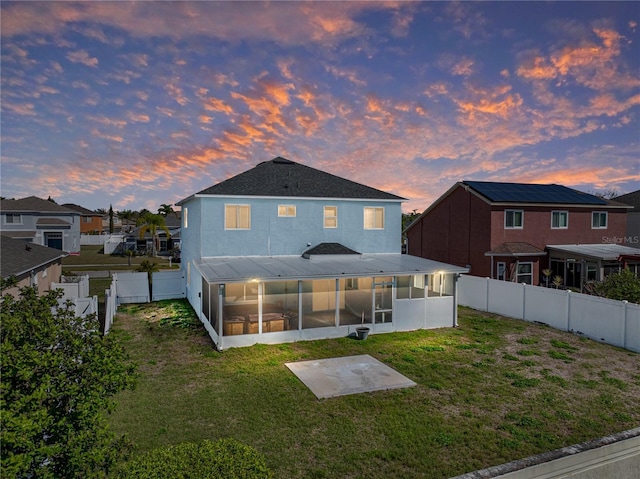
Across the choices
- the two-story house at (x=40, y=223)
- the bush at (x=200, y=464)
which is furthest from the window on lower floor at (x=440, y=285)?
the two-story house at (x=40, y=223)

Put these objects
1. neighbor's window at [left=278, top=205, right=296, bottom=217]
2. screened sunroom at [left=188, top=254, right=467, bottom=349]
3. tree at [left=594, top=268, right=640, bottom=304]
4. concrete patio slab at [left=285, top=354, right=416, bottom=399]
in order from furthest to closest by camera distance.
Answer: neighbor's window at [left=278, top=205, right=296, bottom=217] → tree at [left=594, top=268, right=640, bottom=304] → screened sunroom at [left=188, top=254, right=467, bottom=349] → concrete patio slab at [left=285, top=354, right=416, bottom=399]

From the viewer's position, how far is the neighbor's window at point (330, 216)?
20.5 metres

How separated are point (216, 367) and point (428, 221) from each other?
84.1 feet

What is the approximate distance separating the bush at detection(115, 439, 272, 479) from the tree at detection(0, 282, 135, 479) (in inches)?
14.3

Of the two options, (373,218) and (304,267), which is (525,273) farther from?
(304,267)

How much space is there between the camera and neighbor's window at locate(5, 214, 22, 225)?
1864 inches

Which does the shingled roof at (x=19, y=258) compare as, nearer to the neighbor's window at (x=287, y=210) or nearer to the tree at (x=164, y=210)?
the neighbor's window at (x=287, y=210)

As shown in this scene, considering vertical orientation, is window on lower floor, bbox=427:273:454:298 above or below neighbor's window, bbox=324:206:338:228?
below

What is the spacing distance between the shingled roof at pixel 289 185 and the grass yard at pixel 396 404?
25.5 feet

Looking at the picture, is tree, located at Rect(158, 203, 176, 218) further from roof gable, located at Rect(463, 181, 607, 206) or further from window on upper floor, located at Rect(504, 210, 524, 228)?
window on upper floor, located at Rect(504, 210, 524, 228)

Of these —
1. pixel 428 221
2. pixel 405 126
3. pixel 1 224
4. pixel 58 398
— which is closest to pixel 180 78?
pixel 405 126

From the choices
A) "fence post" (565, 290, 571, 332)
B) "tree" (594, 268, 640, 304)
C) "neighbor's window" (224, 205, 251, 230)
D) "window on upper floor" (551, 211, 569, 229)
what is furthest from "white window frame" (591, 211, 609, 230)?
"neighbor's window" (224, 205, 251, 230)

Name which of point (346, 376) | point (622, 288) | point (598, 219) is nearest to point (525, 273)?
point (598, 219)

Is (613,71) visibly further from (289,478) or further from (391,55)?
(289,478)
